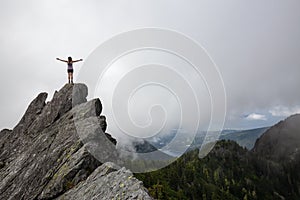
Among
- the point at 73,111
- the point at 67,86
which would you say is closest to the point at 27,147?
the point at 73,111

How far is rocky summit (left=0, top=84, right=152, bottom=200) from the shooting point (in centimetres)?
1872

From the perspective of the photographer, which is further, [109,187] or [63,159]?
[63,159]

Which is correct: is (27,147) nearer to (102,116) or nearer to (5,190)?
(5,190)

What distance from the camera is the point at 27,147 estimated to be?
103 feet

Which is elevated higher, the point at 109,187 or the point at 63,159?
the point at 63,159

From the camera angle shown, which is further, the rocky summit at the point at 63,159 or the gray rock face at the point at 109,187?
the rocky summit at the point at 63,159

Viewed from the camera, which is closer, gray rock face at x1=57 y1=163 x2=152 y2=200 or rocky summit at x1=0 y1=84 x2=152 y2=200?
gray rock face at x1=57 y1=163 x2=152 y2=200

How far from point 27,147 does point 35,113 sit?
8.17 meters

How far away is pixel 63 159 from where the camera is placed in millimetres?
24641

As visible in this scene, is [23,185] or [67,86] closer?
[23,185]

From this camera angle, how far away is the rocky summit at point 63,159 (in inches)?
737

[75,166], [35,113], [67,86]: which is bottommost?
[75,166]

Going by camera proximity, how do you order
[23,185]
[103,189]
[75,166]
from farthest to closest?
[23,185] < [75,166] < [103,189]

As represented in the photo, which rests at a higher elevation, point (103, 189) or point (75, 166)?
point (75, 166)
